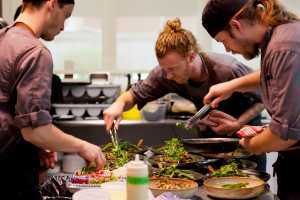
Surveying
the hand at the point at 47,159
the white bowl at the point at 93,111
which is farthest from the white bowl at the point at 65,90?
the hand at the point at 47,159

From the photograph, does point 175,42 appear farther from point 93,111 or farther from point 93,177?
point 93,111

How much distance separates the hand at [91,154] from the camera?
1773mm

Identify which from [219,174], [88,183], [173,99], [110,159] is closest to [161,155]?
[110,159]

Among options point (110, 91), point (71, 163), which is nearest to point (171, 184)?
point (71, 163)

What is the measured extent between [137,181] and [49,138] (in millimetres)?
481

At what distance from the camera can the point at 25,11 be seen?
1.78m

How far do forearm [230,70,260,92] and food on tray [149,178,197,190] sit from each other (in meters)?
0.64

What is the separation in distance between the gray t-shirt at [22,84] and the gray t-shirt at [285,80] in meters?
0.79

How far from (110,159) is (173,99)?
6.93 feet

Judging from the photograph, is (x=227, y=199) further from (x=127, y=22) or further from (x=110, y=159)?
(x=127, y=22)

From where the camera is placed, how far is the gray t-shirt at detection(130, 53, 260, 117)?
2.61 m

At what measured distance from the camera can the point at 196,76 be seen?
2.66 metres

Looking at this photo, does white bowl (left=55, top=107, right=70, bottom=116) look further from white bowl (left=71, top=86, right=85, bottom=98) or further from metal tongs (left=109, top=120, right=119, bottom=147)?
metal tongs (left=109, top=120, right=119, bottom=147)

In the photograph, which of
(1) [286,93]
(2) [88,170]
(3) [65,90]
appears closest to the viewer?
(1) [286,93]
